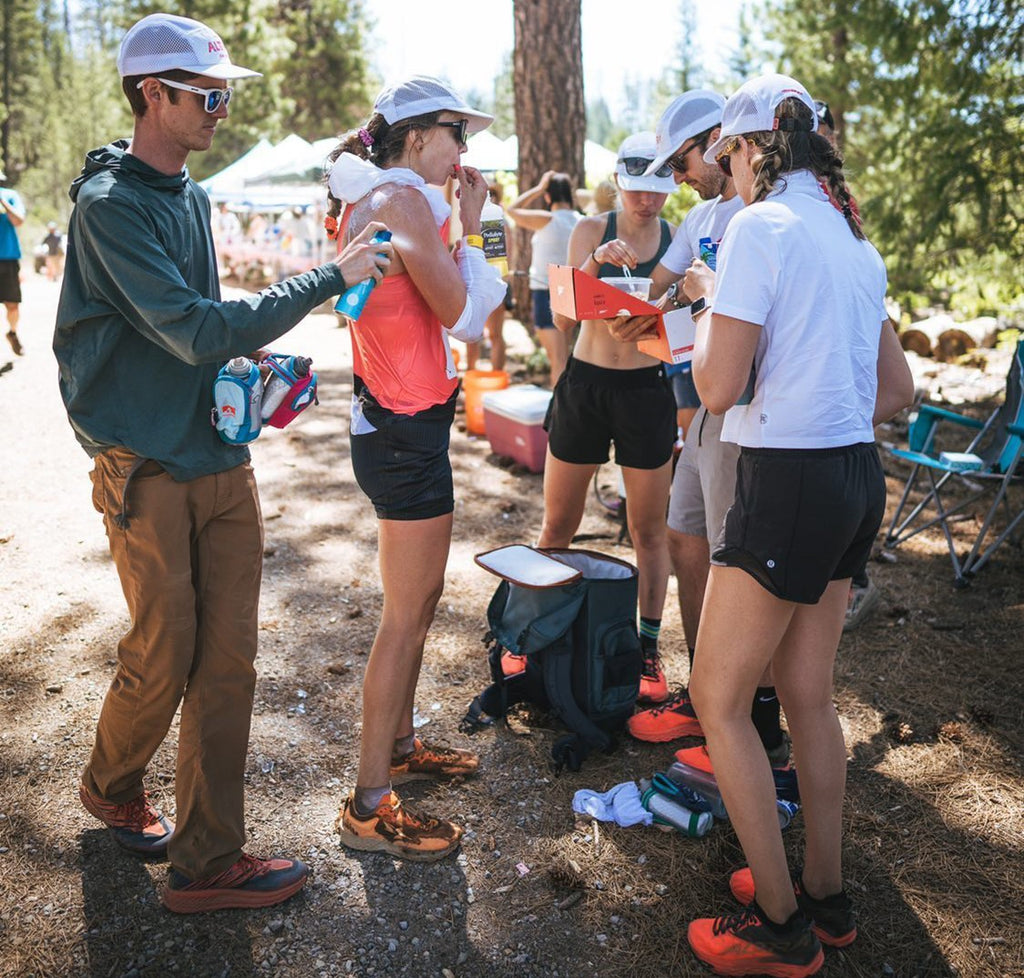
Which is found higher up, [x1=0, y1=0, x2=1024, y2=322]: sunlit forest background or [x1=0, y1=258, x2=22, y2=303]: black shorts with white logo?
[x1=0, y1=0, x2=1024, y2=322]: sunlit forest background

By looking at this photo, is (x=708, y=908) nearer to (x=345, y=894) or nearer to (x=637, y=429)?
(x=345, y=894)

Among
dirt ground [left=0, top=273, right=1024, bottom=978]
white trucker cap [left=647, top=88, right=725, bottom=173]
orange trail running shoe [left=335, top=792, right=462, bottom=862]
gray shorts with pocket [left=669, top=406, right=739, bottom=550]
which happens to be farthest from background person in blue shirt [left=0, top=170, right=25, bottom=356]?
orange trail running shoe [left=335, top=792, right=462, bottom=862]

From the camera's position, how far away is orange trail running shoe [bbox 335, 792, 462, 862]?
8.94ft

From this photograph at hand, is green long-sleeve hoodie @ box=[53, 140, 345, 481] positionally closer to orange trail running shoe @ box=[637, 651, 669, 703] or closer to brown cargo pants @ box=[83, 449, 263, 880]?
brown cargo pants @ box=[83, 449, 263, 880]

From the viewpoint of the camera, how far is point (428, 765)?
3.12 m

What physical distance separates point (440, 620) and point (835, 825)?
235 centimetres

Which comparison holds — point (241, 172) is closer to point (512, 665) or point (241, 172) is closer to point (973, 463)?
point (973, 463)

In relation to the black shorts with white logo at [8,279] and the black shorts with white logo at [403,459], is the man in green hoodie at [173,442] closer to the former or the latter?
the black shorts with white logo at [403,459]

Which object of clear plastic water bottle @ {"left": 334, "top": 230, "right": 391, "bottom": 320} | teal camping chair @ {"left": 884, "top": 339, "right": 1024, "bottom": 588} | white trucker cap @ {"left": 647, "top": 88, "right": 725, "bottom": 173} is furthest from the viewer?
teal camping chair @ {"left": 884, "top": 339, "right": 1024, "bottom": 588}

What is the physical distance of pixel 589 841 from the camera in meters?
2.86

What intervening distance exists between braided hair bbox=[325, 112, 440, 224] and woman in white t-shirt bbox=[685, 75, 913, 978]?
785mm

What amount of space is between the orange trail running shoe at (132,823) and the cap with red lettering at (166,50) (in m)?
2.00

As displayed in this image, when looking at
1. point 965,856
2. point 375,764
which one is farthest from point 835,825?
point 375,764

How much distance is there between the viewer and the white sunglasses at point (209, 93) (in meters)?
2.15
